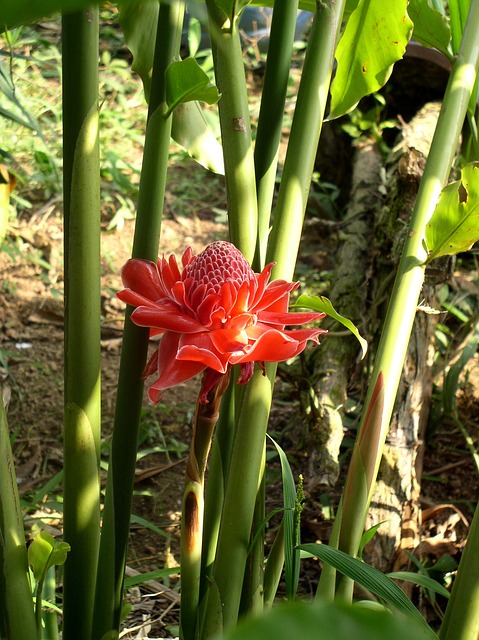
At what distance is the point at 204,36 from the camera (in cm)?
259

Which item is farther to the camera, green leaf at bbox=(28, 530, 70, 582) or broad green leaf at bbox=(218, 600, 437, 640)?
green leaf at bbox=(28, 530, 70, 582)

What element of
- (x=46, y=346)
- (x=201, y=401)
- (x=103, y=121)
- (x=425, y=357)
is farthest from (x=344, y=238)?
(x=201, y=401)

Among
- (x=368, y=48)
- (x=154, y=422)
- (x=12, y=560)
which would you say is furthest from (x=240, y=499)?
(x=154, y=422)

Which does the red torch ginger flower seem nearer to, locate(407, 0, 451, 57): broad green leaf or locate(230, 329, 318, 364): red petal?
locate(230, 329, 318, 364): red petal

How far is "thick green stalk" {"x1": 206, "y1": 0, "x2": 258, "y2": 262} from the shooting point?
460mm

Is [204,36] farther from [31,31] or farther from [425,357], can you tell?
[425,357]

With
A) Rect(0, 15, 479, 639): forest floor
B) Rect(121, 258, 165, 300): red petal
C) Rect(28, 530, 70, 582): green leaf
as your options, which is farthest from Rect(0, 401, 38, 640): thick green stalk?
Rect(0, 15, 479, 639): forest floor

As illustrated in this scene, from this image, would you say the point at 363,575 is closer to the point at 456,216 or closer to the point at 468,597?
the point at 468,597

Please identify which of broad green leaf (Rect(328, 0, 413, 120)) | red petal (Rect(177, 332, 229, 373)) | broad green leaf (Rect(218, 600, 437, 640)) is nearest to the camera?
broad green leaf (Rect(218, 600, 437, 640))

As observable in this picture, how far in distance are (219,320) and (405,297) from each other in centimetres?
15

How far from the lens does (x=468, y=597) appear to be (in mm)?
480

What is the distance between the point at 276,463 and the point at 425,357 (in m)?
0.35

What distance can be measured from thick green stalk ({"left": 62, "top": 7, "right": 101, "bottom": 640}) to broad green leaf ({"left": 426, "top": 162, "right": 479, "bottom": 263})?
238mm

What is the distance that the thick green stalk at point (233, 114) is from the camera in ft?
1.51
